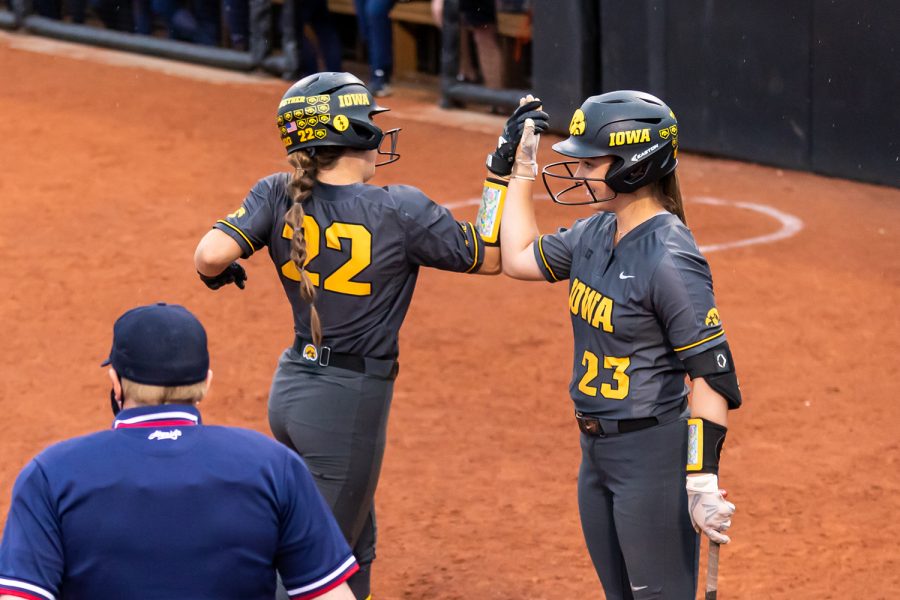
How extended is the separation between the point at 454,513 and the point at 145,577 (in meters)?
3.20

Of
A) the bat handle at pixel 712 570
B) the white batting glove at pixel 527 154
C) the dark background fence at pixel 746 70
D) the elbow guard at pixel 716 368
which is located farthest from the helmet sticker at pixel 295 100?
the dark background fence at pixel 746 70

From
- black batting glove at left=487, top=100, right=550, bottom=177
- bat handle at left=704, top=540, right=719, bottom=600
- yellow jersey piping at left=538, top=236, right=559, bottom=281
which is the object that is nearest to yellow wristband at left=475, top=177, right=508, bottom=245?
black batting glove at left=487, top=100, right=550, bottom=177

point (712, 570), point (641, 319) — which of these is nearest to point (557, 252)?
point (641, 319)

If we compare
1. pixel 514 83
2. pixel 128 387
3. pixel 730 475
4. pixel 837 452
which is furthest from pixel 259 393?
pixel 514 83

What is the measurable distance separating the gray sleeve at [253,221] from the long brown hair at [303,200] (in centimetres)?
12

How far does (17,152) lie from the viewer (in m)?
11.9

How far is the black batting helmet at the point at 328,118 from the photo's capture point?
13.8ft

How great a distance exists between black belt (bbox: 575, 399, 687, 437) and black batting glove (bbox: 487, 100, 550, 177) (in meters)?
0.87

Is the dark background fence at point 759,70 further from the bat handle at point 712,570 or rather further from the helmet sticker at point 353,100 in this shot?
the bat handle at point 712,570

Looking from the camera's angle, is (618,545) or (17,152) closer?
(618,545)

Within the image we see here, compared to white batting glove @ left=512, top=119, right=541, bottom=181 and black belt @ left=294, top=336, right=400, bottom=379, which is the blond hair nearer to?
black belt @ left=294, top=336, right=400, bottom=379

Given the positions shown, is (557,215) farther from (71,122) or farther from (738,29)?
(71,122)

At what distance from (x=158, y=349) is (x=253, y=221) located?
4.85 ft

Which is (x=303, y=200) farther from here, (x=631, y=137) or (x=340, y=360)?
(x=631, y=137)
